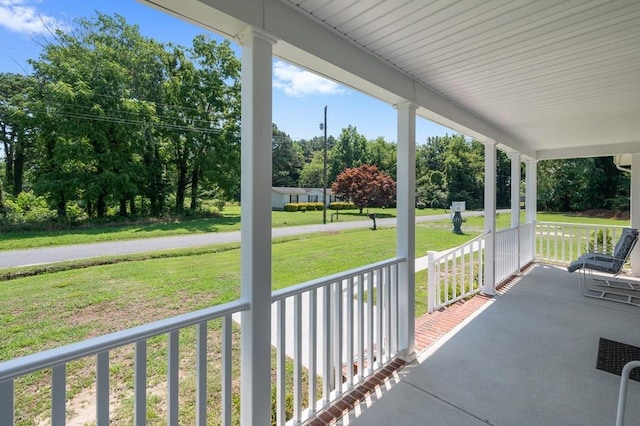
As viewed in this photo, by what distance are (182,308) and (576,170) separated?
2297 centimetres

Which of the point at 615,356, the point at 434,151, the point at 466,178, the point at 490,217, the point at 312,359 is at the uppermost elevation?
the point at 434,151

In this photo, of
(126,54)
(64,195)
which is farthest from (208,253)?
(126,54)

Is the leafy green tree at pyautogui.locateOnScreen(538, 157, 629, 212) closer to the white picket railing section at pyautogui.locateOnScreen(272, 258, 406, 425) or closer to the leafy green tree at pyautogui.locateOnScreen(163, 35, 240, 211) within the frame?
the leafy green tree at pyautogui.locateOnScreen(163, 35, 240, 211)

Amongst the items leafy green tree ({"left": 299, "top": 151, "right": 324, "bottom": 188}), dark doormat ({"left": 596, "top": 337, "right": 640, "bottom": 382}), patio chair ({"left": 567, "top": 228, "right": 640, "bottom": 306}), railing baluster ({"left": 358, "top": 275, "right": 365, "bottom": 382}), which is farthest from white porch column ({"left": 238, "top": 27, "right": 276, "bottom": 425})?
leafy green tree ({"left": 299, "top": 151, "right": 324, "bottom": 188})

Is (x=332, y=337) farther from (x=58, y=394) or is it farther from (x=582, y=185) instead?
(x=582, y=185)

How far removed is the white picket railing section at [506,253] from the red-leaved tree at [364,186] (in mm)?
7997

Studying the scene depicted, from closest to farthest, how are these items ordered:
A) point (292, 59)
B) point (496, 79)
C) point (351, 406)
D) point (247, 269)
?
point (247, 269) < point (292, 59) < point (351, 406) < point (496, 79)

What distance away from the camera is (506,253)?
5.18 meters

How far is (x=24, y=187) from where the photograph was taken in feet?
15.6

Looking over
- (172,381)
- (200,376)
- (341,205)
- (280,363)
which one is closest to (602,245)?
(280,363)

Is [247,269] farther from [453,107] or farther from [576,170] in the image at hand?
[576,170]

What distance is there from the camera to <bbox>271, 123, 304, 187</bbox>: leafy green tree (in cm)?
912

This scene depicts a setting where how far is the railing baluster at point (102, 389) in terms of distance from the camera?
42.9 inches

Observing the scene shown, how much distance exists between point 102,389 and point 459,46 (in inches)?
106
